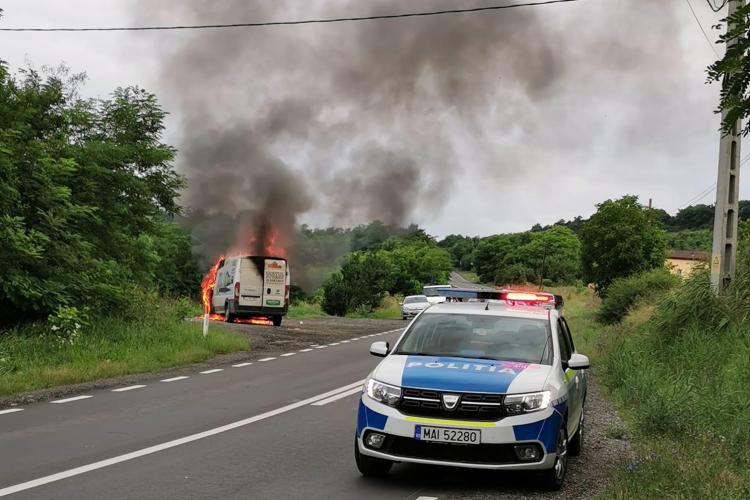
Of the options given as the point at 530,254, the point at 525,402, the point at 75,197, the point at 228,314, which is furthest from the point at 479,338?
the point at 530,254

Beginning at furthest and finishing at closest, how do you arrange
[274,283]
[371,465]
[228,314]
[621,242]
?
[621,242], [228,314], [274,283], [371,465]

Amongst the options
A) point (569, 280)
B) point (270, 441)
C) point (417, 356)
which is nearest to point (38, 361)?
point (270, 441)

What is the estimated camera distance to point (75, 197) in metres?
20.5

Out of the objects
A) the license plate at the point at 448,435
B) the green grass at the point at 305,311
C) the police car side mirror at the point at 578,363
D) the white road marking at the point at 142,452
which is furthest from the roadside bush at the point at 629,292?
the license plate at the point at 448,435

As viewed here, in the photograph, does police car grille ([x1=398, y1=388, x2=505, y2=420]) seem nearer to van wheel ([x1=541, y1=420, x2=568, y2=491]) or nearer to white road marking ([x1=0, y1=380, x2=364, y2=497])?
van wheel ([x1=541, y1=420, x2=568, y2=491])

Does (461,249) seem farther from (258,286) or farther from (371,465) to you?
(371,465)

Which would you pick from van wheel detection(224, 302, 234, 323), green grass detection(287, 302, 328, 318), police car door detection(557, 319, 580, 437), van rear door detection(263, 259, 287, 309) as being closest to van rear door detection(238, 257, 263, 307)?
van rear door detection(263, 259, 287, 309)

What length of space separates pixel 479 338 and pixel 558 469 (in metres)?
1.49

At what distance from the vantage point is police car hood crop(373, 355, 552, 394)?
6.29 meters

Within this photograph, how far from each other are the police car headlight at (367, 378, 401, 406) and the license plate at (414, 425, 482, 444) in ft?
1.03

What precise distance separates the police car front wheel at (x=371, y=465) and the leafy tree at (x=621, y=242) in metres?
42.7

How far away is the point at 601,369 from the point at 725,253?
3.41 metres

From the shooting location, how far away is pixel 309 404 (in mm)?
11375

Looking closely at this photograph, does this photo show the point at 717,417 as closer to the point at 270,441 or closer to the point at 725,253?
the point at 270,441
